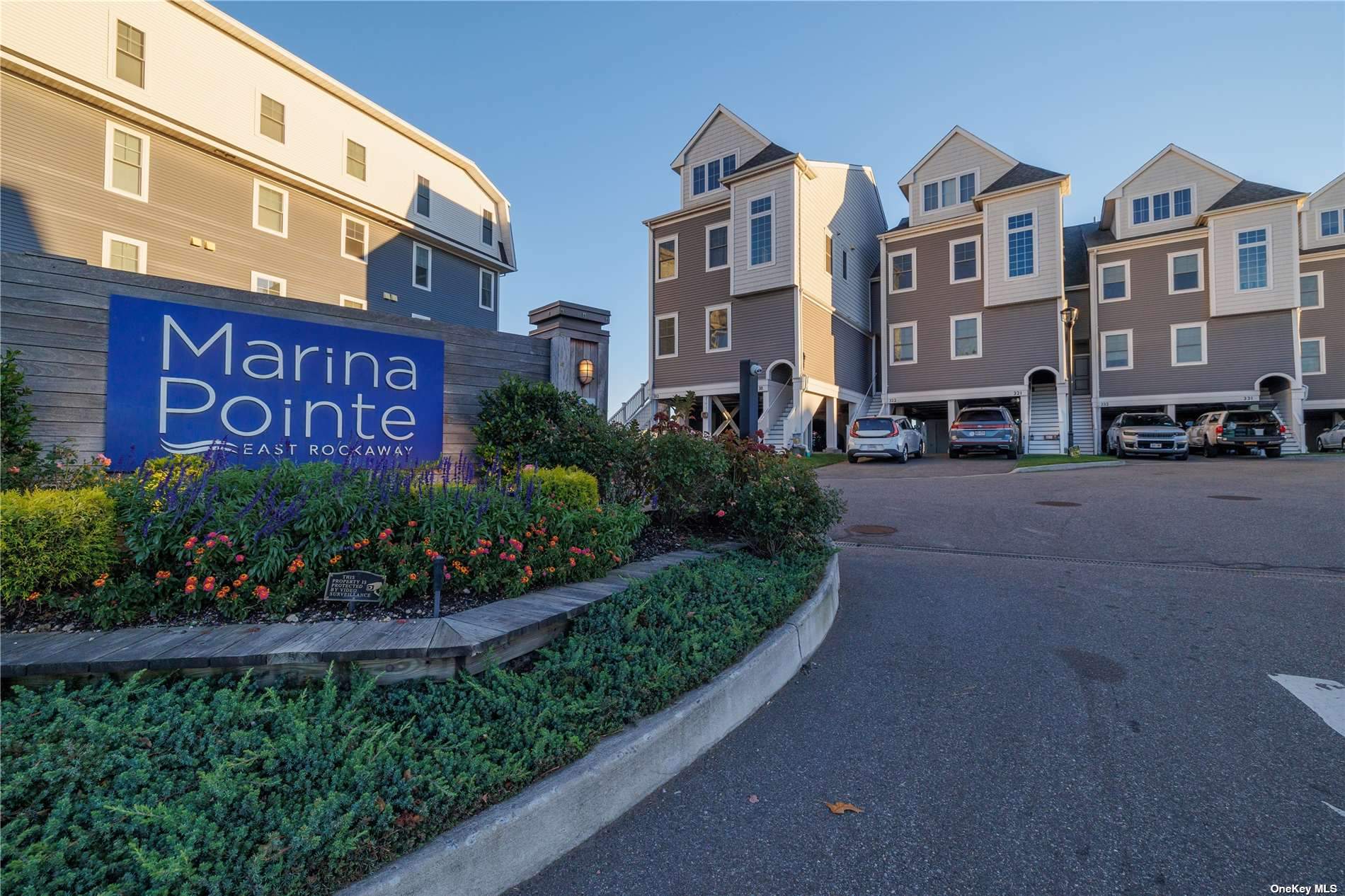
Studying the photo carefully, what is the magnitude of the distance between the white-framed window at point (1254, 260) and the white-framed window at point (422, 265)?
91.8ft

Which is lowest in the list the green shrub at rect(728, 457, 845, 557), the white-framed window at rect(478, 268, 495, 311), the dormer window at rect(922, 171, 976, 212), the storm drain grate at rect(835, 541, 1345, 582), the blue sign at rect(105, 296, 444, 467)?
the storm drain grate at rect(835, 541, 1345, 582)

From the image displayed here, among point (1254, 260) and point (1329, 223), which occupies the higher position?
point (1329, 223)

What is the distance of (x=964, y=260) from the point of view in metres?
23.2

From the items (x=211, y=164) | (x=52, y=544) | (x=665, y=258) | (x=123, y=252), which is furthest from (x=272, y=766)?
(x=665, y=258)

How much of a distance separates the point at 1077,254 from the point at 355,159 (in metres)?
28.7

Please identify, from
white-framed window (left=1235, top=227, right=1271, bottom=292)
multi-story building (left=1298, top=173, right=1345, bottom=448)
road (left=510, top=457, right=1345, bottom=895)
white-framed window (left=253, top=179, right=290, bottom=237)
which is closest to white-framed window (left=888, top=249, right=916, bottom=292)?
white-framed window (left=1235, top=227, right=1271, bottom=292)

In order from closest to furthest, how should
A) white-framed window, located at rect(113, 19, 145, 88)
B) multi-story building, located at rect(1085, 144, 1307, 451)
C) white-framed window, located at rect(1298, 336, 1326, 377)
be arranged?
1. white-framed window, located at rect(113, 19, 145, 88)
2. multi-story building, located at rect(1085, 144, 1307, 451)
3. white-framed window, located at rect(1298, 336, 1326, 377)

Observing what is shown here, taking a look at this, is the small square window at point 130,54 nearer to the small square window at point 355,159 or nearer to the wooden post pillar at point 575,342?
the small square window at point 355,159

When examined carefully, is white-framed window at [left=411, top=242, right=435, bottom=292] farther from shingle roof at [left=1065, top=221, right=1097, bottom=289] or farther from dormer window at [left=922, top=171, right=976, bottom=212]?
shingle roof at [left=1065, top=221, right=1097, bottom=289]

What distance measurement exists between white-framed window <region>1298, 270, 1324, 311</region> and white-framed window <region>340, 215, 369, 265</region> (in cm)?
3424

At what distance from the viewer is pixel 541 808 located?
7.43 ft

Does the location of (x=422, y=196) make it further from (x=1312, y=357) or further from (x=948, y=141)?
(x=1312, y=357)

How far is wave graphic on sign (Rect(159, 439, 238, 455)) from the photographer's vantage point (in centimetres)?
477

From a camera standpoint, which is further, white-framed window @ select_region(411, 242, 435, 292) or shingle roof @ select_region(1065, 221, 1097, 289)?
shingle roof @ select_region(1065, 221, 1097, 289)
